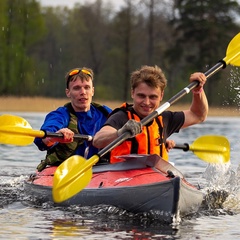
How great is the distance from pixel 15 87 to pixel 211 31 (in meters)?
8.87

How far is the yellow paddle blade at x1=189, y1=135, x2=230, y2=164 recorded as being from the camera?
903 centimetres

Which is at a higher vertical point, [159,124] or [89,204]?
[159,124]

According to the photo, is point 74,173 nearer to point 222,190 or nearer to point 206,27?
point 222,190

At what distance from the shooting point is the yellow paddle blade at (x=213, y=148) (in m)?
9.03

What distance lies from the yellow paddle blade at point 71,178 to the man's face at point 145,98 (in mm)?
626

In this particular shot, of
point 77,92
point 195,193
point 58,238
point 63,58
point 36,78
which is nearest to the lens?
point 58,238

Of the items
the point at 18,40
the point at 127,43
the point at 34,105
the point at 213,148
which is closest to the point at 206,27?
the point at 127,43

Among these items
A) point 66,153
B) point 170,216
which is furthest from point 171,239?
point 66,153

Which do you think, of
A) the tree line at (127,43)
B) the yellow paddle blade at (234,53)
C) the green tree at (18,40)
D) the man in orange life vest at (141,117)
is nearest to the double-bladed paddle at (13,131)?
the man in orange life vest at (141,117)

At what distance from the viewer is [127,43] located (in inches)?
1443

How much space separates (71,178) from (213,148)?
2.42 metres

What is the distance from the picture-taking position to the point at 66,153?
29.4ft

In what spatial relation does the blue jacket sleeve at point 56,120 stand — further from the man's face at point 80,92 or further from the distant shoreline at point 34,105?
the distant shoreline at point 34,105

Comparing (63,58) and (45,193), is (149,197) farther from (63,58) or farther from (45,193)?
(63,58)
